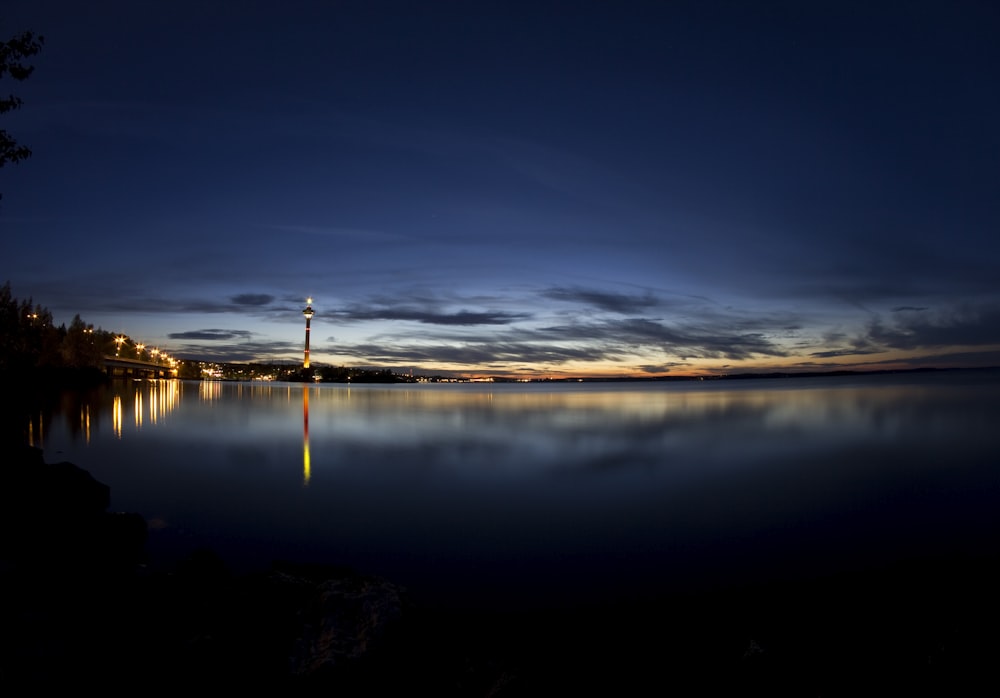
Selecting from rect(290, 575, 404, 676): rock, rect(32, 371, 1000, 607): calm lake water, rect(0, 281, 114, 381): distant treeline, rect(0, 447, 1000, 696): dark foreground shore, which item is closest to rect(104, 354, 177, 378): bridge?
rect(0, 281, 114, 381): distant treeline

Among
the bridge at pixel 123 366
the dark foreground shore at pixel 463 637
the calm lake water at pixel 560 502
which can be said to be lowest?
the calm lake water at pixel 560 502

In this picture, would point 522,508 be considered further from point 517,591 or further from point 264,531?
point 264,531

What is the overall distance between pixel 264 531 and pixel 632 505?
29.6 feet

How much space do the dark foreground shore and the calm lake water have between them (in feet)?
5.03

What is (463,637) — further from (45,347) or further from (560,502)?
(45,347)

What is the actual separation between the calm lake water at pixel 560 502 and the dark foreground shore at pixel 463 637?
1534mm

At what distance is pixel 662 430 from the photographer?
31.1 m

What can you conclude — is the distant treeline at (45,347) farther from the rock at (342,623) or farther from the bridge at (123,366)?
the rock at (342,623)

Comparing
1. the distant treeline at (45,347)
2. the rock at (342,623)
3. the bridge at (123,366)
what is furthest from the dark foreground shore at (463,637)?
the bridge at (123,366)

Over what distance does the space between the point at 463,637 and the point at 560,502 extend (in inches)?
320

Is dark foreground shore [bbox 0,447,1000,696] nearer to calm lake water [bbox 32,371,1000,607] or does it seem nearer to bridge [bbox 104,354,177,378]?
calm lake water [bbox 32,371,1000,607]

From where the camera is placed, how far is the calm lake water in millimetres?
9320

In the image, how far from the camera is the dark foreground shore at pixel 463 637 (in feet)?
15.5

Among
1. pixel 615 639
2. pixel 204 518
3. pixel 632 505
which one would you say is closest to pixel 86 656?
pixel 615 639
